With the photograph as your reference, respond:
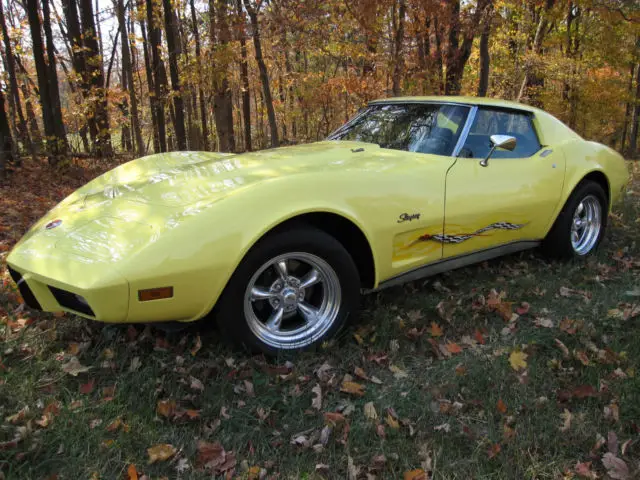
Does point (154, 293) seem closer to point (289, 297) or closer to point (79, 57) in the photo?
point (289, 297)

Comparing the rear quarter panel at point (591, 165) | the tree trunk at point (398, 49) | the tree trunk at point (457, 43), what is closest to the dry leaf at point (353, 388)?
the rear quarter panel at point (591, 165)

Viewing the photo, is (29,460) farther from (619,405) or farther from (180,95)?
(180,95)

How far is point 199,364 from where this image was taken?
2604mm

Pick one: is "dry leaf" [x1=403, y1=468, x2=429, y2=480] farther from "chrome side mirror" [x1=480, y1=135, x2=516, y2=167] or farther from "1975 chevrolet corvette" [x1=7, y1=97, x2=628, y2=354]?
"chrome side mirror" [x1=480, y1=135, x2=516, y2=167]

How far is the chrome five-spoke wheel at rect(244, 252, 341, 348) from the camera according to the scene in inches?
104

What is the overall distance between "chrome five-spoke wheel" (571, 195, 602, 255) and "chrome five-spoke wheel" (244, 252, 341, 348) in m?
2.64

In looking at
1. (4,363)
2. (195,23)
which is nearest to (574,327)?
(4,363)

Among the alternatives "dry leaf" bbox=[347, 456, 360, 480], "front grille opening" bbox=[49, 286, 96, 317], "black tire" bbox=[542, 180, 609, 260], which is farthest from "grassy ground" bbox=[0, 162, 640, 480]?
"black tire" bbox=[542, 180, 609, 260]

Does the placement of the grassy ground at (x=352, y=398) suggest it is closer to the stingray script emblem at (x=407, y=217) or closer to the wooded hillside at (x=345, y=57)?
the stingray script emblem at (x=407, y=217)

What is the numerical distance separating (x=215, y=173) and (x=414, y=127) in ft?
5.07

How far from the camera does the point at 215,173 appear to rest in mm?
2859

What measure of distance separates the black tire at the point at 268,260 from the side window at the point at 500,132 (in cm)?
132

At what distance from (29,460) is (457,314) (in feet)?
8.14

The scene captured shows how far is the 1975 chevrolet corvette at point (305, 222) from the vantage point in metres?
2.28
